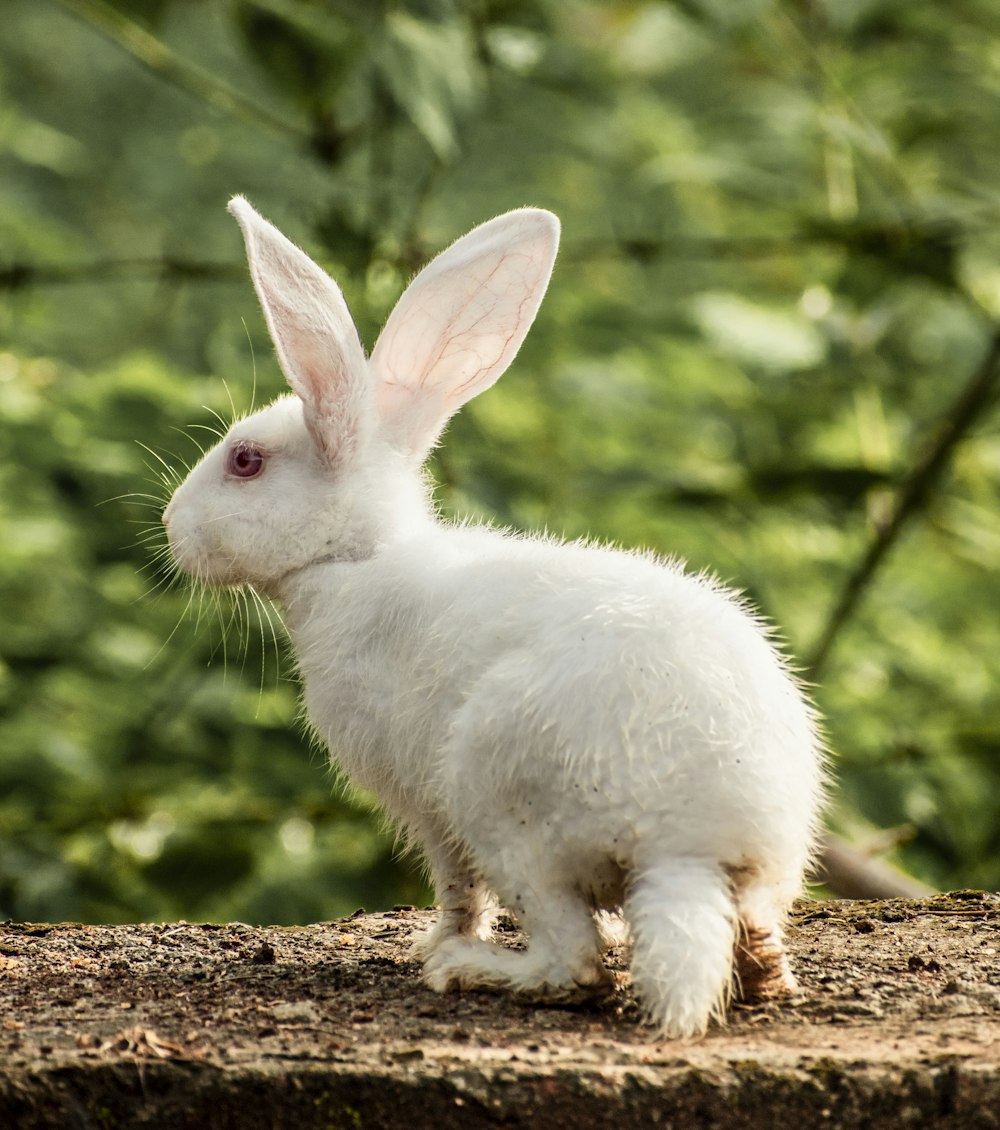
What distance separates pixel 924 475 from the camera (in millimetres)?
4660

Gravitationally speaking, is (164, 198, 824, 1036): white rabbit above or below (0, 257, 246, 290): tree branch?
below

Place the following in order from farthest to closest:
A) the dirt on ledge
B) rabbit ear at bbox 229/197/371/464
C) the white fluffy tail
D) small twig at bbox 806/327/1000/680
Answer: small twig at bbox 806/327/1000/680
rabbit ear at bbox 229/197/371/464
the white fluffy tail
the dirt on ledge

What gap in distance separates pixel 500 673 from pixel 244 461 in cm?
86

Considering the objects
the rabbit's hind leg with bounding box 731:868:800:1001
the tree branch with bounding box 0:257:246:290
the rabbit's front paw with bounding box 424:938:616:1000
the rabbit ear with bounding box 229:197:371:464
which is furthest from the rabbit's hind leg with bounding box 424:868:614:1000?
the tree branch with bounding box 0:257:246:290

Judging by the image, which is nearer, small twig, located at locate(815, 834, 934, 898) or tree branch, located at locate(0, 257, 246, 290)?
small twig, located at locate(815, 834, 934, 898)

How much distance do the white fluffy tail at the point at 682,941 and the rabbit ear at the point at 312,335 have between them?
115 cm

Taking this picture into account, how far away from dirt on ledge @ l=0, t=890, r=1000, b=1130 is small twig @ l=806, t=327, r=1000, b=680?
1.86m

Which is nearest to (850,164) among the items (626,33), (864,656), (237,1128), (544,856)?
(626,33)

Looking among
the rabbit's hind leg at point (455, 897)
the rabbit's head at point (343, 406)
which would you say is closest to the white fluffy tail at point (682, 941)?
the rabbit's hind leg at point (455, 897)

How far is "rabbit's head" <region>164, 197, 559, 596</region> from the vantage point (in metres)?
3.16

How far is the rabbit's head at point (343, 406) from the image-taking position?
10.4 feet

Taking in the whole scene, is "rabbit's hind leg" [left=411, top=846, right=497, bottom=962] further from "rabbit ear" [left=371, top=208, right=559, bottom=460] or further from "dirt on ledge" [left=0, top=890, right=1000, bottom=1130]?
"rabbit ear" [left=371, top=208, right=559, bottom=460]

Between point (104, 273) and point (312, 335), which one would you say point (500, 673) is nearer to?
point (312, 335)

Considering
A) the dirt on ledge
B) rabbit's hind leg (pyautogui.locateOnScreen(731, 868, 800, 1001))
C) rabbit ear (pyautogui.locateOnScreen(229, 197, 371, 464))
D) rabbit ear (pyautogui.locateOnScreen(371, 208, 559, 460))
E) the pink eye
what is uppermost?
rabbit ear (pyautogui.locateOnScreen(371, 208, 559, 460))
